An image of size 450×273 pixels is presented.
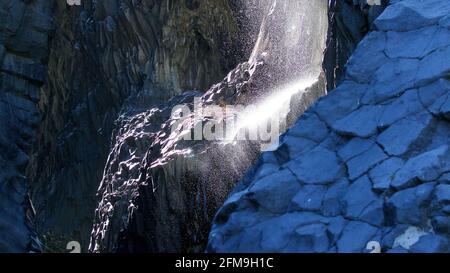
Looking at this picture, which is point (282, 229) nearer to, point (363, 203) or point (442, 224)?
point (363, 203)

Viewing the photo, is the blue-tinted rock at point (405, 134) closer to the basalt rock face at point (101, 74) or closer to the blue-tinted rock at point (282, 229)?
the blue-tinted rock at point (282, 229)

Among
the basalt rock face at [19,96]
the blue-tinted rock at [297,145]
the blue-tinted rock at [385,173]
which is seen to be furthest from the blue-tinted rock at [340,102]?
the basalt rock face at [19,96]

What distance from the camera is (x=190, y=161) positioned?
14336mm

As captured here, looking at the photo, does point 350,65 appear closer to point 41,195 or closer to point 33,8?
point 33,8

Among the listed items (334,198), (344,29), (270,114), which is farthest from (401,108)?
(270,114)

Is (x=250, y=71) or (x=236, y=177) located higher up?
(x=250, y=71)

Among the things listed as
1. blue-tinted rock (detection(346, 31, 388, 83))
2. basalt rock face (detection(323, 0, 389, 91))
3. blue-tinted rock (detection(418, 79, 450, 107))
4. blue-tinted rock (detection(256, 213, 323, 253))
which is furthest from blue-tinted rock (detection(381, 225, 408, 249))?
basalt rock face (detection(323, 0, 389, 91))

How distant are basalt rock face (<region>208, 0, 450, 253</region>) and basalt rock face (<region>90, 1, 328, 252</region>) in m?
5.07

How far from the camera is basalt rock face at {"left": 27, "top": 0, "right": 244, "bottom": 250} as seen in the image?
1736cm

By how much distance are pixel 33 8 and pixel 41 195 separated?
29.7ft

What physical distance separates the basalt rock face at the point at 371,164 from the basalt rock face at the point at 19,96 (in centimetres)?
389
